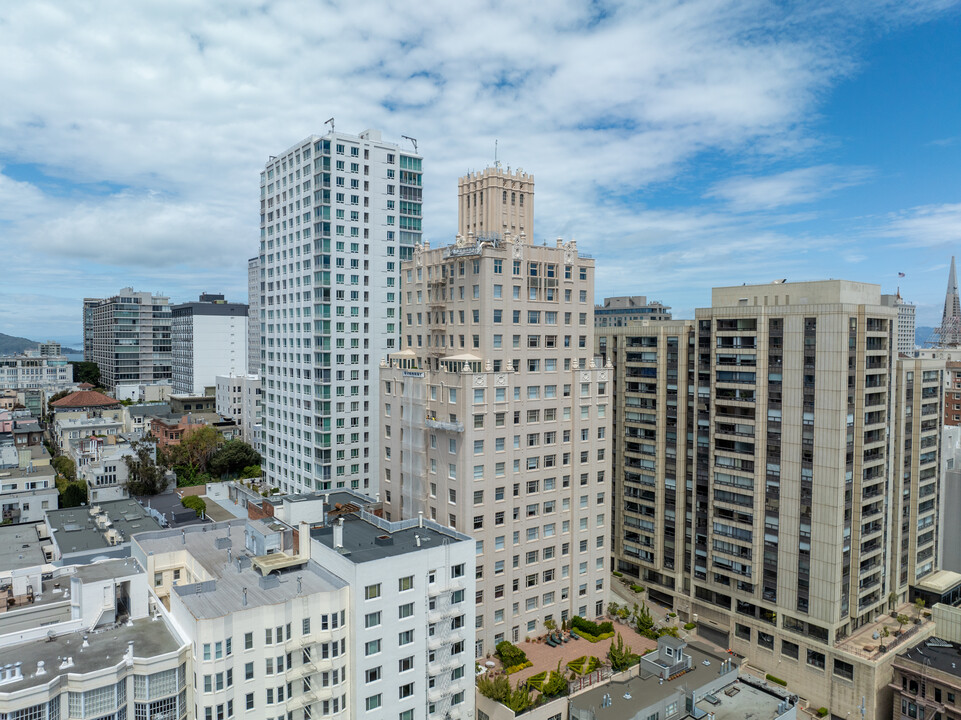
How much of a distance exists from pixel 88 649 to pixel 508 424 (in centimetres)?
4516

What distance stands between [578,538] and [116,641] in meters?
51.7

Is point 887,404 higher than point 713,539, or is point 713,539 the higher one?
point 887,404

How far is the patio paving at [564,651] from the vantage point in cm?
7081

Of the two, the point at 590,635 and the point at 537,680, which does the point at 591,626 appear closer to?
the point at 590,635

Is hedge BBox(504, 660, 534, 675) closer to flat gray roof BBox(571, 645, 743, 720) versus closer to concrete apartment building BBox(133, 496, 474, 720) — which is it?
concrete apartment building BBox(133, 496, 474, 720)

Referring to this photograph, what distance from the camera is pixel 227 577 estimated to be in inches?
2370

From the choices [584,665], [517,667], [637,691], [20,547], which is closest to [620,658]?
[584,665]

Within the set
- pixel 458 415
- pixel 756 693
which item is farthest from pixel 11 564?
pixel 756 693

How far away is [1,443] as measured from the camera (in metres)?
144

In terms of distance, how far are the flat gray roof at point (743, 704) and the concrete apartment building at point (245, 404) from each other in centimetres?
12945

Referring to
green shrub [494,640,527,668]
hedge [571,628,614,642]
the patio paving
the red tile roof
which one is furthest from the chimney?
the red tile roof

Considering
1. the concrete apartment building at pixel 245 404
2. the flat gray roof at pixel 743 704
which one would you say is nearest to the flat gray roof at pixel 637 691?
the flat gray roof at pixel 743 704

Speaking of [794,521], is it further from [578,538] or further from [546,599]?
[546,599]

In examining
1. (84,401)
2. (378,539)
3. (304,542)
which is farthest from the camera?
(84,401)
